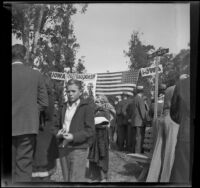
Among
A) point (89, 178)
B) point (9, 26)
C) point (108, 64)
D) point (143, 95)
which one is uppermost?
point (9, 26)

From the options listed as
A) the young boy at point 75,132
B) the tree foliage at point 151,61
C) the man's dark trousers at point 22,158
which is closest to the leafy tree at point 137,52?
the tree foliage at point 151,61

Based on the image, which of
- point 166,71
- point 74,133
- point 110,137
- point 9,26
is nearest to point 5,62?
point 9,26

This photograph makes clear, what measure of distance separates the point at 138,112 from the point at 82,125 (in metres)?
0.47

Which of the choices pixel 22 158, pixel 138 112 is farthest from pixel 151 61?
pixel 22 158

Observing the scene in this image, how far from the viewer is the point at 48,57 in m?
3.53

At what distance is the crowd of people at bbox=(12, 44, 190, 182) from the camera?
354 centimetres

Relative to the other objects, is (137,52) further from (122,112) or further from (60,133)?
(60,133)

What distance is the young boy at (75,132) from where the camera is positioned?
3570 mm

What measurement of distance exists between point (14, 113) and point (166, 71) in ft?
4.05

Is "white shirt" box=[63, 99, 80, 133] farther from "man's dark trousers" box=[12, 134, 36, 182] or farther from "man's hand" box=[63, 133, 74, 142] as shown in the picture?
"man's dark trousers" box=[12, 134, 36, 182]

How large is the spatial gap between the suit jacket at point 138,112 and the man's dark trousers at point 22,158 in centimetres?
86

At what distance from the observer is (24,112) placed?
11.6ft

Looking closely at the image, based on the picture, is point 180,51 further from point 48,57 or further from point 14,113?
point 14,113

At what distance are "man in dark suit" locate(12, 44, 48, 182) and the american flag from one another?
43cm
